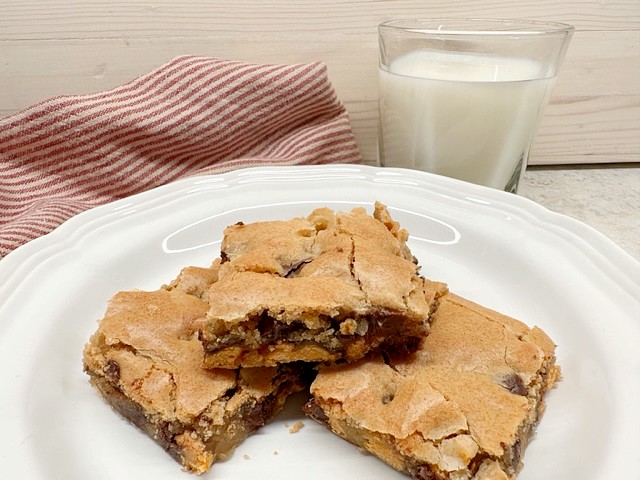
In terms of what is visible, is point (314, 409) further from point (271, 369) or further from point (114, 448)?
point (114, 448)

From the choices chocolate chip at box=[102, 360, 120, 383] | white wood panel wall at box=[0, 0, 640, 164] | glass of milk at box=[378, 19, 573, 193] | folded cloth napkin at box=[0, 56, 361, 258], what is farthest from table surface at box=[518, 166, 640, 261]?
chocolate chip at box=[102, 360, 120, 383]

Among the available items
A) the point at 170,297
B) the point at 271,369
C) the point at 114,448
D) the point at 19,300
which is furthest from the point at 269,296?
the point at 19,300

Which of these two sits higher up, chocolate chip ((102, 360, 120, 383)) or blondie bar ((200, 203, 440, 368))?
blondie bar ((200, 203, 440, 368))

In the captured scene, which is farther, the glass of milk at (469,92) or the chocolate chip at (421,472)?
the glass of milk at (469,92)

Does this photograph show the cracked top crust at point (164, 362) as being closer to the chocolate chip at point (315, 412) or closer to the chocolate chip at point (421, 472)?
the chocolate chip at point (315, 412)

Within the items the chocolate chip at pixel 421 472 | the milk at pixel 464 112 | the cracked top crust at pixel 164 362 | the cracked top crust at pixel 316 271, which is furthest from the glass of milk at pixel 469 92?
the chocolate chip at pixel 421 472

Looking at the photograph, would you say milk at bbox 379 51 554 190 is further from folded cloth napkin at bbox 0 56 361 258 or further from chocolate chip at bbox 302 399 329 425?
chocolate chip at bbox 302 399 329 425

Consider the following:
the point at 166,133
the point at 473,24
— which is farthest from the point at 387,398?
the point at 473,24

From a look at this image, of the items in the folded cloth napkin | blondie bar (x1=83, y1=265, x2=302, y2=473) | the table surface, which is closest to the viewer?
blondie bar (x1=83, y1=265, x2=302, y2=473)
